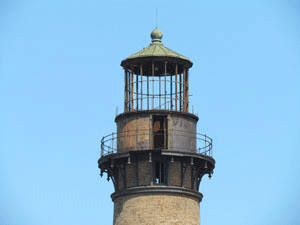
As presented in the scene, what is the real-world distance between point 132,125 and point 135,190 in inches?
186

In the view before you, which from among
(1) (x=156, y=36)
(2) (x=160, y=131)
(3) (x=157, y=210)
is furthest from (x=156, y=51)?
(3) (x=157, y=210)

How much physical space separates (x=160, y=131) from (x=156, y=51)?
5967 millimetres

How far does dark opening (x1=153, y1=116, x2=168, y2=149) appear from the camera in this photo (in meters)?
102

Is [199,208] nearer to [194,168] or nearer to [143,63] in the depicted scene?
[194,168]

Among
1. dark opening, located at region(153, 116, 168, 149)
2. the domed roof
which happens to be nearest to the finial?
the domed roof

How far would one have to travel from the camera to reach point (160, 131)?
335ft

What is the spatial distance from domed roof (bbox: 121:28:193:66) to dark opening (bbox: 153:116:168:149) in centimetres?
469

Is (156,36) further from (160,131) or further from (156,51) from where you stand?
(160,131)

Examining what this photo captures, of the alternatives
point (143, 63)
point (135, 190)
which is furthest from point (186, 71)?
point (135, 190)

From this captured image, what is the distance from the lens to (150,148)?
331ft

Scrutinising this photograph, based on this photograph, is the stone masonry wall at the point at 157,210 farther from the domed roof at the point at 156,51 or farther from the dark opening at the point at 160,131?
the domed roof at the point at 156,51

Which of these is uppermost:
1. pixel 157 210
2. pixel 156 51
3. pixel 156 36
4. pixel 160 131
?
pixel 156 36

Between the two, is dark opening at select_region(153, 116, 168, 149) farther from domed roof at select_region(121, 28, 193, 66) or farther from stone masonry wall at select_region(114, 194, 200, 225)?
domed roof at select_region(121, 28, 193, 66)

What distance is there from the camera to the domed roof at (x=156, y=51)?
4067 inches
